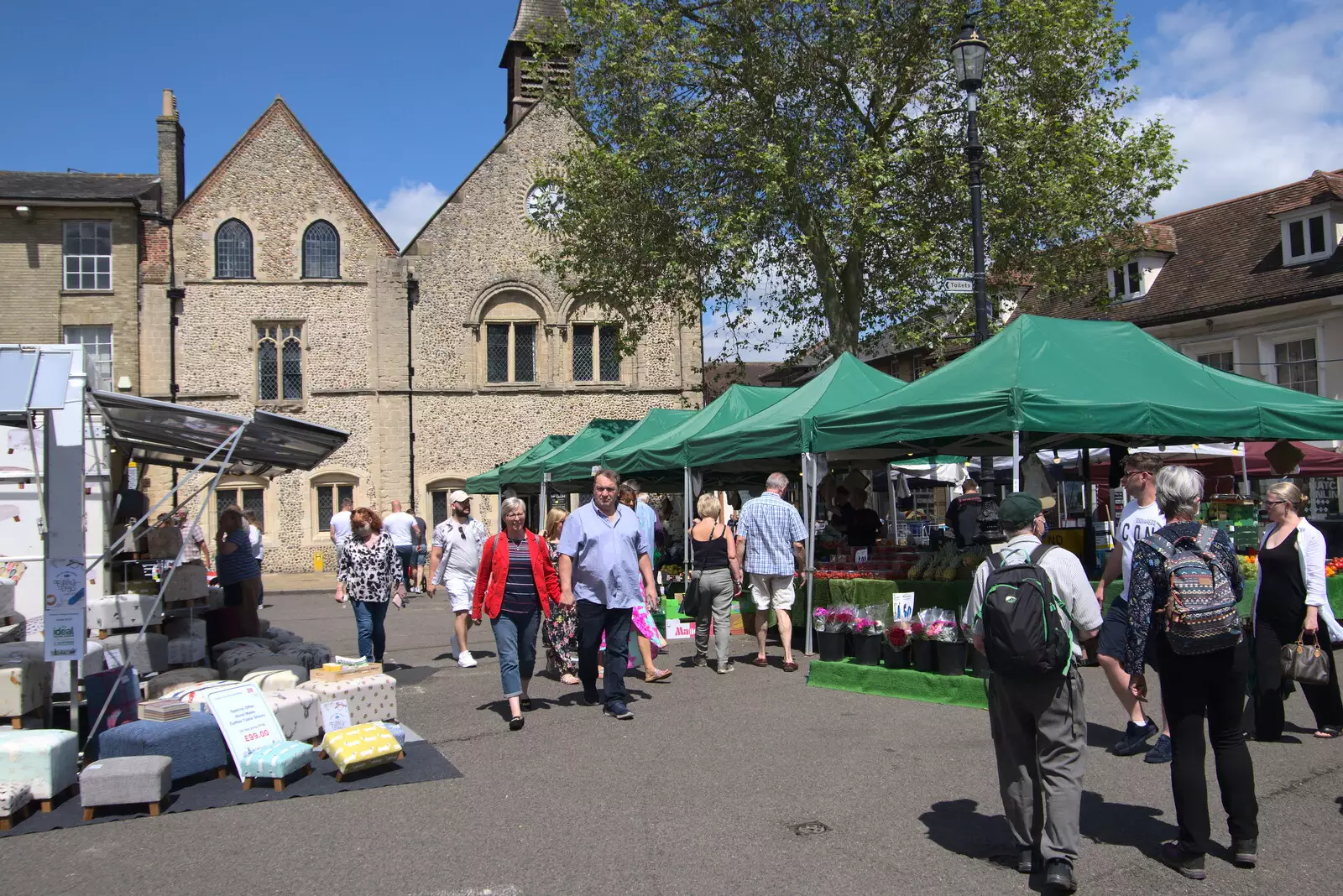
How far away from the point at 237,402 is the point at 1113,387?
78.1 ft

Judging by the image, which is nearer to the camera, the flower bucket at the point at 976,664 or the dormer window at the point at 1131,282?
the flower bucket at the point at 976,664

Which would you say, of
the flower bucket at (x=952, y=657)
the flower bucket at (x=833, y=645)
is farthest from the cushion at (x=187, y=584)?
the flower bucket at (x=952, y=657)

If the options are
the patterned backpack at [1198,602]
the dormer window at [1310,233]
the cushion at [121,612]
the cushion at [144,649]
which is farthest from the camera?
the dormer window at [1310,233]

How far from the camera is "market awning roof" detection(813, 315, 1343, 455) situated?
30.5ft

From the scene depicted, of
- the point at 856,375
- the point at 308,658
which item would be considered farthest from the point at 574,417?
the point at 308,658

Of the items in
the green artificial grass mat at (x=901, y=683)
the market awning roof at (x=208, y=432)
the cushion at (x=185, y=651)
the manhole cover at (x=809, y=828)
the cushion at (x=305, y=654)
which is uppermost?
the market awning roof at (x=208, y=432)

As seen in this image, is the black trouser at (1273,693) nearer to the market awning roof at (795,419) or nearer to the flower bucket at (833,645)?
the flower bucket at (833,645)

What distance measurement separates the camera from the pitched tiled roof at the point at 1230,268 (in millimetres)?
25547

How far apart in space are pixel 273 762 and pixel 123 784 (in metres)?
0.81

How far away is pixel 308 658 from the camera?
910 cm

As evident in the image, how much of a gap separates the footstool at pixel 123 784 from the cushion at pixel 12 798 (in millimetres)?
260

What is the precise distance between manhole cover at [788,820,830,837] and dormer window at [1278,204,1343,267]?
2549 centimetres

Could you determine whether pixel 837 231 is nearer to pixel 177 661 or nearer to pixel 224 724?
pixel 177 661

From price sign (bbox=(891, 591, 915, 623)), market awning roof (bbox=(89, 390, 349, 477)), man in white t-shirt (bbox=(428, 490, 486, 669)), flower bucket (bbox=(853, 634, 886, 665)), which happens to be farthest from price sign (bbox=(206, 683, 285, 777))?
price sign (bbox=(891, 591, 915, 623))
